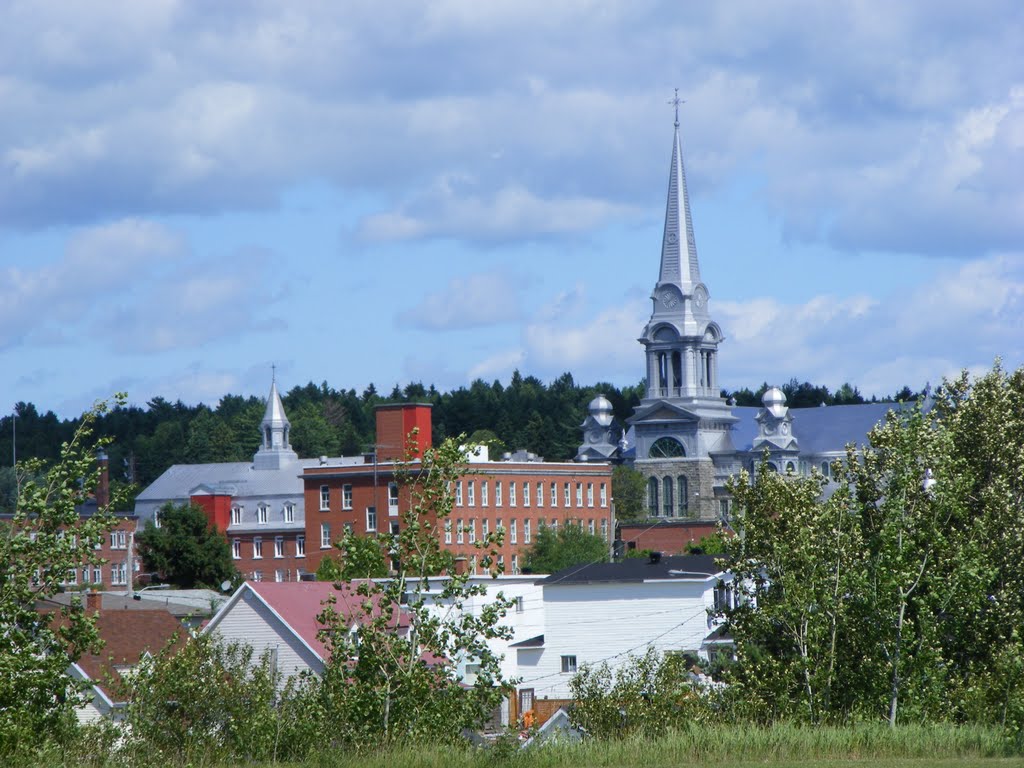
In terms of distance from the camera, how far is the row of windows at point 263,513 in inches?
5027

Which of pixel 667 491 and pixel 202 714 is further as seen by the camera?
pixel 667 491

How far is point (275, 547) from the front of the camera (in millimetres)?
124188

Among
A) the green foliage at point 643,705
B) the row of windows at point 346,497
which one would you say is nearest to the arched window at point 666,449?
the row of windows at point 346,497

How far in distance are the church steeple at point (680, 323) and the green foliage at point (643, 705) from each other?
12109 centimetres

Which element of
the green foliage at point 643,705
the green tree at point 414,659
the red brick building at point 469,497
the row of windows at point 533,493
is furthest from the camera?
the row of windows at point 533,493

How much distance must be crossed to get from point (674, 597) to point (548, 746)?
33.8m

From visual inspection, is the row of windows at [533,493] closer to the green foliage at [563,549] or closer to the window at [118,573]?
the green foliage at [563,549]

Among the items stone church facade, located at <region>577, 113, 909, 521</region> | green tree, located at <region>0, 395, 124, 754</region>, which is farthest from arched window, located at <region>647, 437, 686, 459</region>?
green tree, located at <region>0, 395, 124, 754</region>

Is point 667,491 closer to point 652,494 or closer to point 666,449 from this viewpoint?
point 652,494

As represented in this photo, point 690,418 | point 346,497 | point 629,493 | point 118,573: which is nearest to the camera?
point 346,497

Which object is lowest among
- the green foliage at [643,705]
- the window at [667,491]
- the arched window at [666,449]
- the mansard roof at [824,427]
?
the green foliage at [643,705]

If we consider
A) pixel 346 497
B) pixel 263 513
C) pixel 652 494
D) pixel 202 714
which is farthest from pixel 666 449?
pixel 202 714

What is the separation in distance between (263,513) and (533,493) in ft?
72.5

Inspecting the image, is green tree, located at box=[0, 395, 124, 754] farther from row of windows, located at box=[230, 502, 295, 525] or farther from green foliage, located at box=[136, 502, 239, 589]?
row of windows, located at box=[230, 502, 295, 525]
